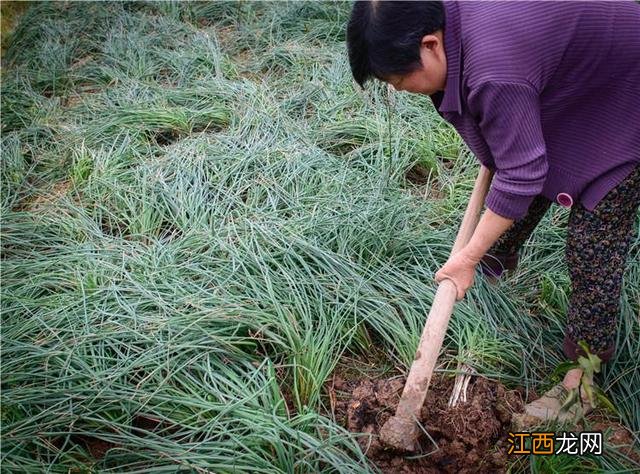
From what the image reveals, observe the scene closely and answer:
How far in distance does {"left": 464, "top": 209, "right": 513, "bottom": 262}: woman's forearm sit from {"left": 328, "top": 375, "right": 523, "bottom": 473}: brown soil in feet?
1.64

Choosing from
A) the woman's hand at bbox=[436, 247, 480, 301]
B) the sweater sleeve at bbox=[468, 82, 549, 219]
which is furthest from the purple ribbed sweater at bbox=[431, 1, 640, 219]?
the woman's hand at bbox=[436, 247, 480, 301]

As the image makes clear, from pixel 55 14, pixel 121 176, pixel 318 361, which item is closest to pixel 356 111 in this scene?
pixel 121 176

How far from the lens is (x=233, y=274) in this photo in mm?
2072

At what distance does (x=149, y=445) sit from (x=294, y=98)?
217cm

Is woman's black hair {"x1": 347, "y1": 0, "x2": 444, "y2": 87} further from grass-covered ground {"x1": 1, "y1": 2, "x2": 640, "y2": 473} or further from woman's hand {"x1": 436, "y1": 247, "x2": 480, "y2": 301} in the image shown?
grass-covered ground {"x1": 1, "y1": 2, "x2": 640, "y2": 473}

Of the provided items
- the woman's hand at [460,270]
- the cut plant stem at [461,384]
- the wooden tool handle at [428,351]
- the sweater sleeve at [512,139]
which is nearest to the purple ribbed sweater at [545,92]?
the sweater sleeve at [512,139]

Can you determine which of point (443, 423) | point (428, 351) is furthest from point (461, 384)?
point (428, 351)

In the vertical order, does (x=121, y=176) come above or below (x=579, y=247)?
below

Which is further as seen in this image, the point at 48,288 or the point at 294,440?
the point at 48,288

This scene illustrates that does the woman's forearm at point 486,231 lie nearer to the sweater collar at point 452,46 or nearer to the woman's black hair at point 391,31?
the sweater collar at point 452,46

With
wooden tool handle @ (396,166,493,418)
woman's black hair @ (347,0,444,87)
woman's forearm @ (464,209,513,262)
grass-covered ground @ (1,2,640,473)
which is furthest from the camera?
grass-covered ground @ (1,2,640,473)

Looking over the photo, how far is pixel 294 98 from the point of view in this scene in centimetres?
325

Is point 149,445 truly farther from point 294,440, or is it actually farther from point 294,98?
point 294,98

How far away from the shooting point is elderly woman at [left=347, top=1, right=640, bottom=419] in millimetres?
1212
